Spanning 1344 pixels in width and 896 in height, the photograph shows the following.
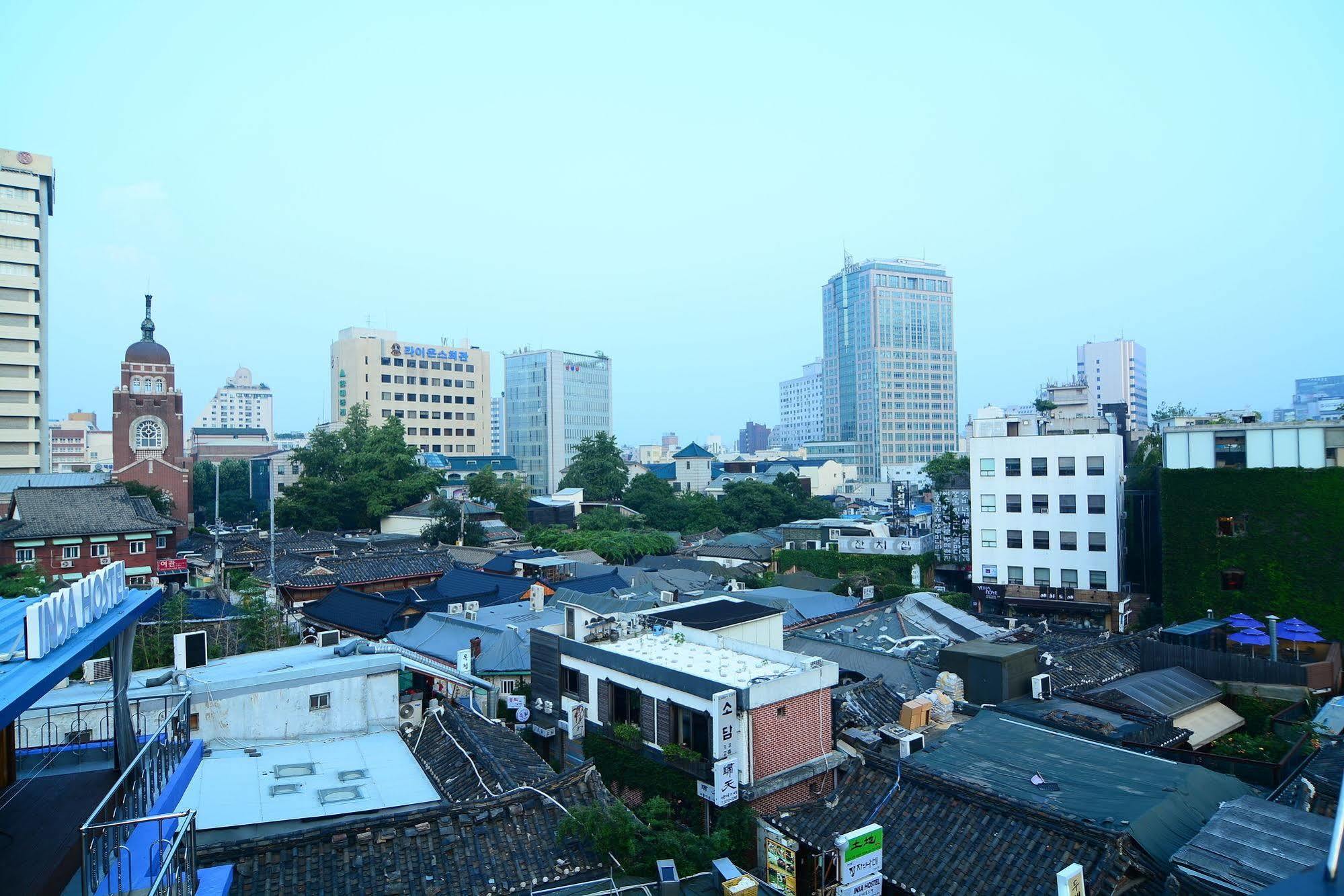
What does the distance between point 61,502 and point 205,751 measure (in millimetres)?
30046

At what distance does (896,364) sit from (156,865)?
120 meters

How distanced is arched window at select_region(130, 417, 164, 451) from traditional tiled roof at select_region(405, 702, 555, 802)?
165ft

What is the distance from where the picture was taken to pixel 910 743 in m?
12.9

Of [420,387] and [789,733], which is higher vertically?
[420,387]

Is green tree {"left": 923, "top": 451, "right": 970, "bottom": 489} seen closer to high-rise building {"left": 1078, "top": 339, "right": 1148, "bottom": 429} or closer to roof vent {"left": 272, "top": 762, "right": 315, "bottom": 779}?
roof vent {"left": 272, "top": 762, "right": 315, "bottom": 779}

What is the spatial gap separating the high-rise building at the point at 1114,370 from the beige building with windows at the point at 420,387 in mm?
90137

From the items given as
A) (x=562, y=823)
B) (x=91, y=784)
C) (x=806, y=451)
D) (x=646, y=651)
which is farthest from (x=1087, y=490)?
(x=806, y=451)

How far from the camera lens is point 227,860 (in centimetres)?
862

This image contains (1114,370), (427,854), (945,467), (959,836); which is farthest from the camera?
(1114,370)

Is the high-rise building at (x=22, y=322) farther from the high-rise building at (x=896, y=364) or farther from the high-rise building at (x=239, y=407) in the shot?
the high-rise building at (x=239, y=407)

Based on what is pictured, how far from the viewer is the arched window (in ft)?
178

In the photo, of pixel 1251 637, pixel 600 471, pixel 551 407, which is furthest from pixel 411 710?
pixel 551 407

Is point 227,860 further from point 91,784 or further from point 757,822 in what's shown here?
point 757,822

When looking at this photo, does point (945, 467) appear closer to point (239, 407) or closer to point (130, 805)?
point (130, 805)
